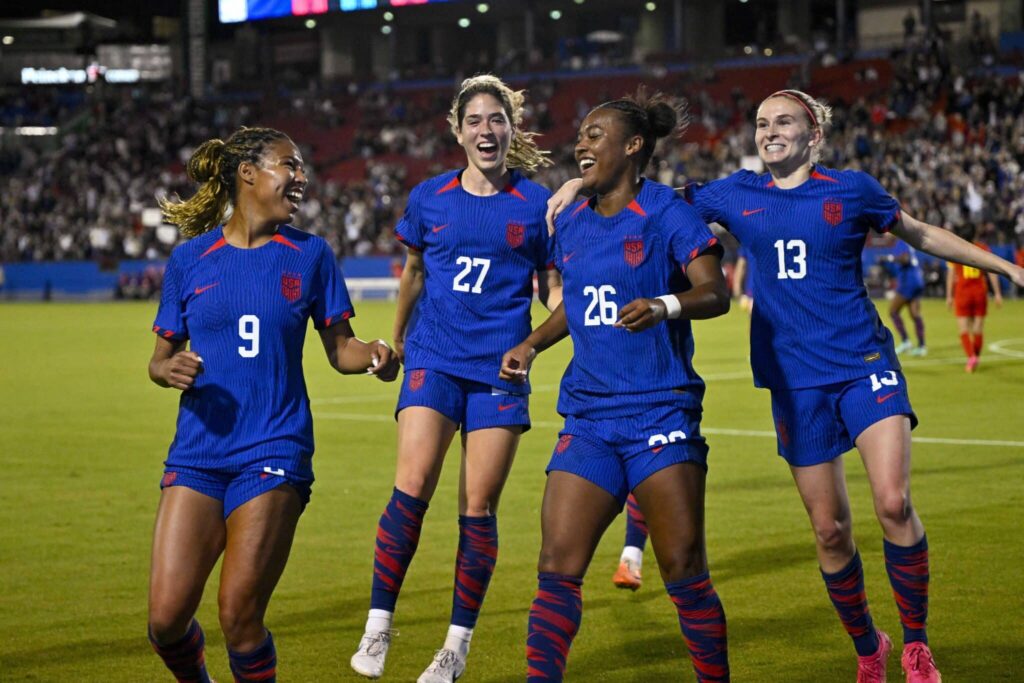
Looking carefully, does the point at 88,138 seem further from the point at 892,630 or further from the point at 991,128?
the point at 892,630

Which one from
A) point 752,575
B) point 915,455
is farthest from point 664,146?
point 752,575

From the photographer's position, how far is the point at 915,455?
13250 mm

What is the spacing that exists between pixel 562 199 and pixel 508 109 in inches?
26.4

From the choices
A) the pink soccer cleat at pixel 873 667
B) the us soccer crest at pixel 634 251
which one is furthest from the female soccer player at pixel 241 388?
the pink soccer cleat at pixel 873 667

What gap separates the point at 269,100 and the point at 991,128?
103 feet

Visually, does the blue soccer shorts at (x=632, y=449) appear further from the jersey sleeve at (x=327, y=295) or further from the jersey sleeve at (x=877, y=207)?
the jersey sleeve at (x=877, y=207)

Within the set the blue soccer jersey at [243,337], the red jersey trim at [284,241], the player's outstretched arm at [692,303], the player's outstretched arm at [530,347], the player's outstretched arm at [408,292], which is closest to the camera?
the player's outstretched arm at [692,303]

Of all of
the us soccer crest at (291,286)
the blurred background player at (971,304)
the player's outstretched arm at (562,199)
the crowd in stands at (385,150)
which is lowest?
the blurred background player at (971,304)

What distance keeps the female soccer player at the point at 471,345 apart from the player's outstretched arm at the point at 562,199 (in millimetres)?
221

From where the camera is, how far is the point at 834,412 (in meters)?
6.25

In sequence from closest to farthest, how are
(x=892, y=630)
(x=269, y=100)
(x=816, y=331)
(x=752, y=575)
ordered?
(x=816, y=331) → (x=892, y=630) → (x=752, y=575) → (x=269, y=100)

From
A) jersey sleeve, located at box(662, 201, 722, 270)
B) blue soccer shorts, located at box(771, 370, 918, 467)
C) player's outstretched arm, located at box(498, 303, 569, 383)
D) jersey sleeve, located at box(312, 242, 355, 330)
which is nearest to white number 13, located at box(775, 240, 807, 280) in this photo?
blue soccer shorts, located at box(771, 370, 918, 467)

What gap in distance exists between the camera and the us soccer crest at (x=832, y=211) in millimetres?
6285

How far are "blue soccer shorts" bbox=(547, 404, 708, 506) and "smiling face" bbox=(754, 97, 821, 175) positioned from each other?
1.44 m
